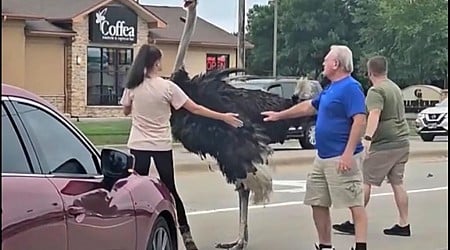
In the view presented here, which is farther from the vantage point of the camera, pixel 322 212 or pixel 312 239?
pixel 312 239

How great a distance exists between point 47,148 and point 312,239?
5348 mm

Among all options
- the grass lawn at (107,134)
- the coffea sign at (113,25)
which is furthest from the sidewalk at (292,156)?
the coffea sign at (113,25)

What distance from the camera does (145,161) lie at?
8016 mm

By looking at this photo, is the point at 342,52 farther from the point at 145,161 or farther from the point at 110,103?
the point at 110,103

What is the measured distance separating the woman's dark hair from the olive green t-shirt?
94.9 inches

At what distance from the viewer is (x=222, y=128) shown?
8812mm

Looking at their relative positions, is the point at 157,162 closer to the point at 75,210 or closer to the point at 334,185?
the point at 334,185

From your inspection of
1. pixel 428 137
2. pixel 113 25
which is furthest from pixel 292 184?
pixel 113 25

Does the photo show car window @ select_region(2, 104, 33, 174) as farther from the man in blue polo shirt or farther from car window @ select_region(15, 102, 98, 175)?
the man in blue polo shirt

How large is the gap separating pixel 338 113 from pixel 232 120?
91 centimetres

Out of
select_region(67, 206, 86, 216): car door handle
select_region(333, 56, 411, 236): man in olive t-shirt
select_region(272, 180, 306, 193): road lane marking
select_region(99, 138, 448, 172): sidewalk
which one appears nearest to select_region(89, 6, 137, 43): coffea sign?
select_region(99, 138, 448, 172): sidewalk

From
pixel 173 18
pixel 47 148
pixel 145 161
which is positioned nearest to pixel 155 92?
pixel 145 161

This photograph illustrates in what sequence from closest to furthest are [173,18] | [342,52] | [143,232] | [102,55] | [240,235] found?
[143,232], [342,52], [240,235], [102,55], [173,18]

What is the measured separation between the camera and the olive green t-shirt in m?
9.55
